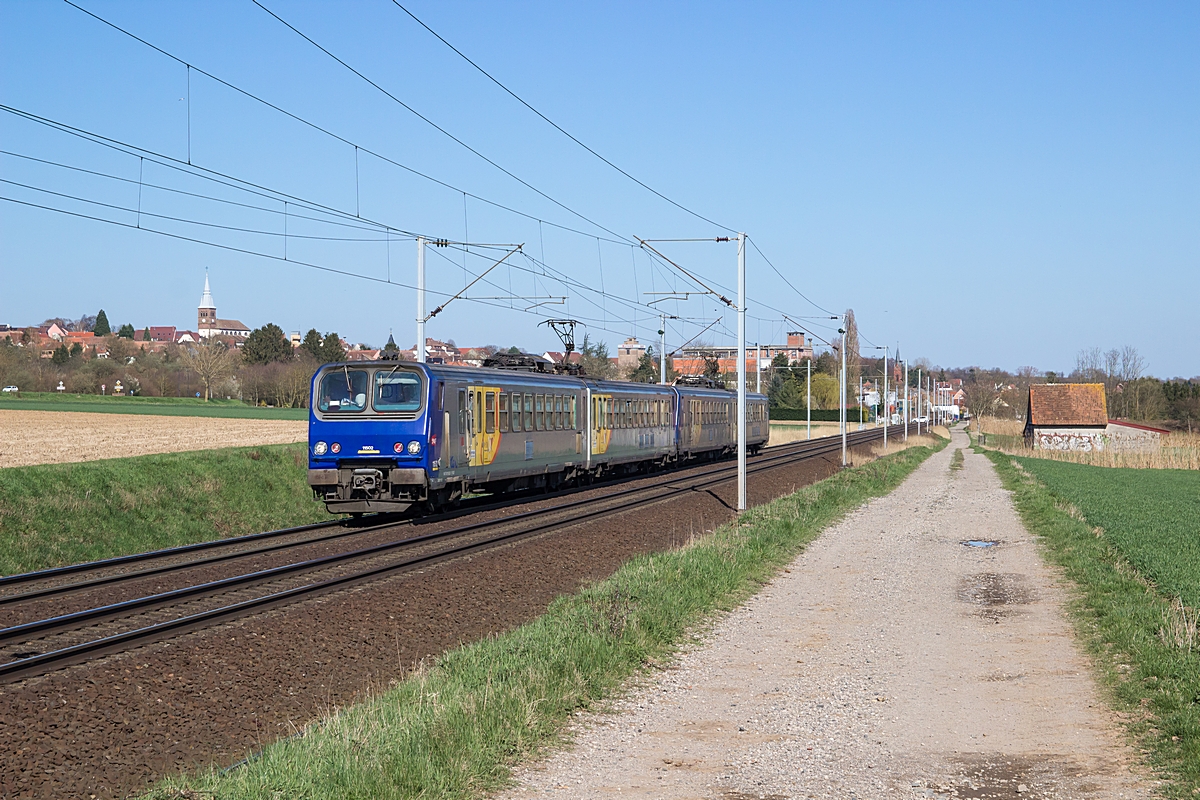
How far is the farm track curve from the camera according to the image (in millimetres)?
7602

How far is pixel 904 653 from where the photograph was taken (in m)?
10.8

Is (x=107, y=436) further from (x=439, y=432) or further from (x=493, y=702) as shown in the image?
(x=493, y=702)

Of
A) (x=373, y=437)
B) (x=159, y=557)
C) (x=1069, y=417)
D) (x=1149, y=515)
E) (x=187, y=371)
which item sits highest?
(x=187, y=371)

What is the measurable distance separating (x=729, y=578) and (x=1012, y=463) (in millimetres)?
47645

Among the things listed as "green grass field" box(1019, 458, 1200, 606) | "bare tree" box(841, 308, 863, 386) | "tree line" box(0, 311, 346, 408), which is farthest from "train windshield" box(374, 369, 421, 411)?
"bare tree" box(841, 308, 863, 386)

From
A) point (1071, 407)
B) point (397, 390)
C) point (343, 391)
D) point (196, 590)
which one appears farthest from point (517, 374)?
point (1071, 407)

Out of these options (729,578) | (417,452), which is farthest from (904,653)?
(417,452)

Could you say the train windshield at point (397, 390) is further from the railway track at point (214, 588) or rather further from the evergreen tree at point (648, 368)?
the evergreen tree at point (648, 368)

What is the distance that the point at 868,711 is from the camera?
8.52 m

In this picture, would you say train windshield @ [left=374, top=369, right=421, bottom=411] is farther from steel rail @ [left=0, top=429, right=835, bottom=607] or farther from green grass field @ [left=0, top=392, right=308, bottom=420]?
green grass field @ [left=0, top=392, right=308, bottom=420]

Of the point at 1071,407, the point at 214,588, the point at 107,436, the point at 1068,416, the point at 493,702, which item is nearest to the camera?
the point at 493,702

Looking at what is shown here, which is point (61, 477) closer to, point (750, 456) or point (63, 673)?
point (63, 673)

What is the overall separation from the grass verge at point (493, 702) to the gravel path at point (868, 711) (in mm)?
318

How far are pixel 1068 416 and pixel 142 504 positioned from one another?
75.4 m
